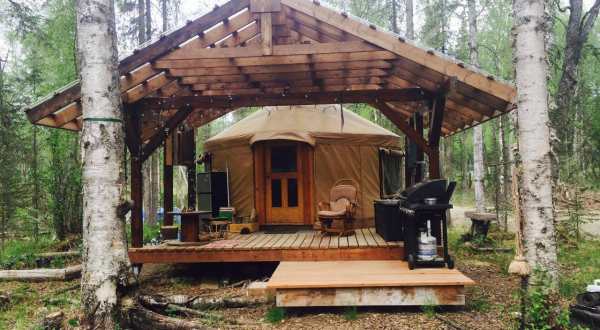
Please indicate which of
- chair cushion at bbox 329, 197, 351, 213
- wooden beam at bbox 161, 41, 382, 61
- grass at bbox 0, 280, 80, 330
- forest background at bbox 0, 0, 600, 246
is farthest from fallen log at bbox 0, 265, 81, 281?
chair cushion at bbox 329, 197, 351, 213

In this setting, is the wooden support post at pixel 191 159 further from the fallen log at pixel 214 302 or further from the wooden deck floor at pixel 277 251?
the fallen log at pixel 214 302

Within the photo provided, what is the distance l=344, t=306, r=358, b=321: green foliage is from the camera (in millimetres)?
3822

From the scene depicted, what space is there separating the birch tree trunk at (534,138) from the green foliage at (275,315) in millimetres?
2144

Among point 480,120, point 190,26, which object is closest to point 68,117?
point 190,26

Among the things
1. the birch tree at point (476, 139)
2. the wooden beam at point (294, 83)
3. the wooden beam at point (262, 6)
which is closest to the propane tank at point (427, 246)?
the wooden beam at point (294, 83)

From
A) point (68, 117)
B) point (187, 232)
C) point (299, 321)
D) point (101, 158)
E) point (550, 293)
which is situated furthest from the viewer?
point (187, 232)

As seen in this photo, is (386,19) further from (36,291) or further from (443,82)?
(36,291)

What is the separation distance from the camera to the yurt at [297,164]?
7.46 meters

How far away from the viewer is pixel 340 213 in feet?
19.8

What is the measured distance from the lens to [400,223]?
5.52m

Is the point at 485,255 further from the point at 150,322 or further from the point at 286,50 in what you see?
the point at 150,322

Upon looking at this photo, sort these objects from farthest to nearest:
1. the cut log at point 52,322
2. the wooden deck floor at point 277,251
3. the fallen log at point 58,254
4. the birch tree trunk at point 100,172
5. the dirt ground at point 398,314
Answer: the fallen log at point 58,254
the wooden deck floor at point 277,251
the dirt ground at point 398,314
the cut log at point 52,322
the birch tree trunk at point 100,172

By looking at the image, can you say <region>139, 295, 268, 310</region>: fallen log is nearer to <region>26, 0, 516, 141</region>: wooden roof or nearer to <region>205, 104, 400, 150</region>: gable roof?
<region>26, 0, 516, 141</region>: wooden roof

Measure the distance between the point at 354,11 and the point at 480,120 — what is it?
9001 mm
